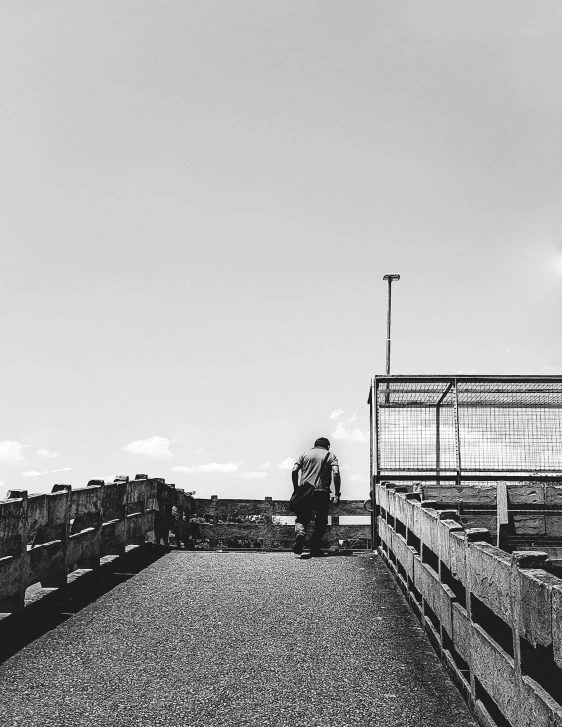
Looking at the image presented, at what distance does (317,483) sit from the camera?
13578 millimetres

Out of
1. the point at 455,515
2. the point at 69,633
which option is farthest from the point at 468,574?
the point at 69,633

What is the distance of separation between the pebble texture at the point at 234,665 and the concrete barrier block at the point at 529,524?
185cm

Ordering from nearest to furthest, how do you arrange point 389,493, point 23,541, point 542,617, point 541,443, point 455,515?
point 542,617 → point 455,515 → point 23,541 → point 389,493 → point 541,443

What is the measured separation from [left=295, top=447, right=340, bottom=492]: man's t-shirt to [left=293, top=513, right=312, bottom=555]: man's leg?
24.9 inches

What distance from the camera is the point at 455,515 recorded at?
6.47 metres

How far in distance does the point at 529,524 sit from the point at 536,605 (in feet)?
23.1

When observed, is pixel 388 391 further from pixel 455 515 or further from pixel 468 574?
pixel 468 574

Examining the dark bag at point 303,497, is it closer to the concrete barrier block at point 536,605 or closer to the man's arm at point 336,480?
the man's arm at point 336,480

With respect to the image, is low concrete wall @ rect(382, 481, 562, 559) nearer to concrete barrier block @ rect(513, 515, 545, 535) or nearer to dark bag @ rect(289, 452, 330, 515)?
concrete barrier block @ rect(513, 515, 545, 535)

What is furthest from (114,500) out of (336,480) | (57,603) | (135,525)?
(336,480)

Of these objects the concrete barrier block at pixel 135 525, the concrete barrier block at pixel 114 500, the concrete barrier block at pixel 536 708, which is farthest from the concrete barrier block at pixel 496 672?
the concrete barrier block at pixel 135 525

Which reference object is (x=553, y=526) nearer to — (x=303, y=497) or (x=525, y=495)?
(x=525, y=495)

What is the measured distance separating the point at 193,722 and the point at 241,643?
6.38ft

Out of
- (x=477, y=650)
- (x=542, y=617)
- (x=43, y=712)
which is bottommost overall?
(x=43, y=712)
